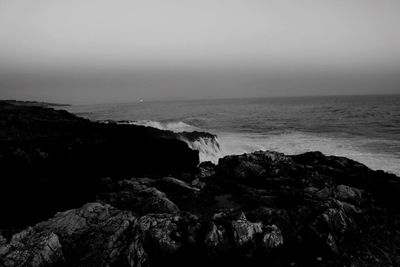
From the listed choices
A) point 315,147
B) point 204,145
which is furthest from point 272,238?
point 315,147

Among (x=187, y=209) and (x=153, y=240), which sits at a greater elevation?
(x=153, y=240)

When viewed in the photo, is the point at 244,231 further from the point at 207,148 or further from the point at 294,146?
the point at 294,146

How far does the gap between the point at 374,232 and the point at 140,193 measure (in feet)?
23.1

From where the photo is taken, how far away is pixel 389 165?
21.3 meters

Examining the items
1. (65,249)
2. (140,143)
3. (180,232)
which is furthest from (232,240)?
(140,143)

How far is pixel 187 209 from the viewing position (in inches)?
368

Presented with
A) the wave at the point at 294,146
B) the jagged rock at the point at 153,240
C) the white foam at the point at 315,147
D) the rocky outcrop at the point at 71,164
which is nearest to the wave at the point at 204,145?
the wave at the point at 294,146

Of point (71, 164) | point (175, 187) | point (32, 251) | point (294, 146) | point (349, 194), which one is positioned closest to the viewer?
point (32, 251)

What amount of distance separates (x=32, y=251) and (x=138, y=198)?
3331mm

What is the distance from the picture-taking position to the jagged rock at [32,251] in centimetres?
632

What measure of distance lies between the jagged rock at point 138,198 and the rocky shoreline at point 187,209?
35 mm

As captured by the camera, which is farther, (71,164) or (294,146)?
(294,146)

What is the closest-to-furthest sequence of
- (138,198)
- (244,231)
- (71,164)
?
1. (244,231)
2. (138,198)
3. (71,164)

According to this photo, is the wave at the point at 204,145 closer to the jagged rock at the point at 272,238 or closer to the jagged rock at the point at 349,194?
the jagged rock at the point at 349,194
